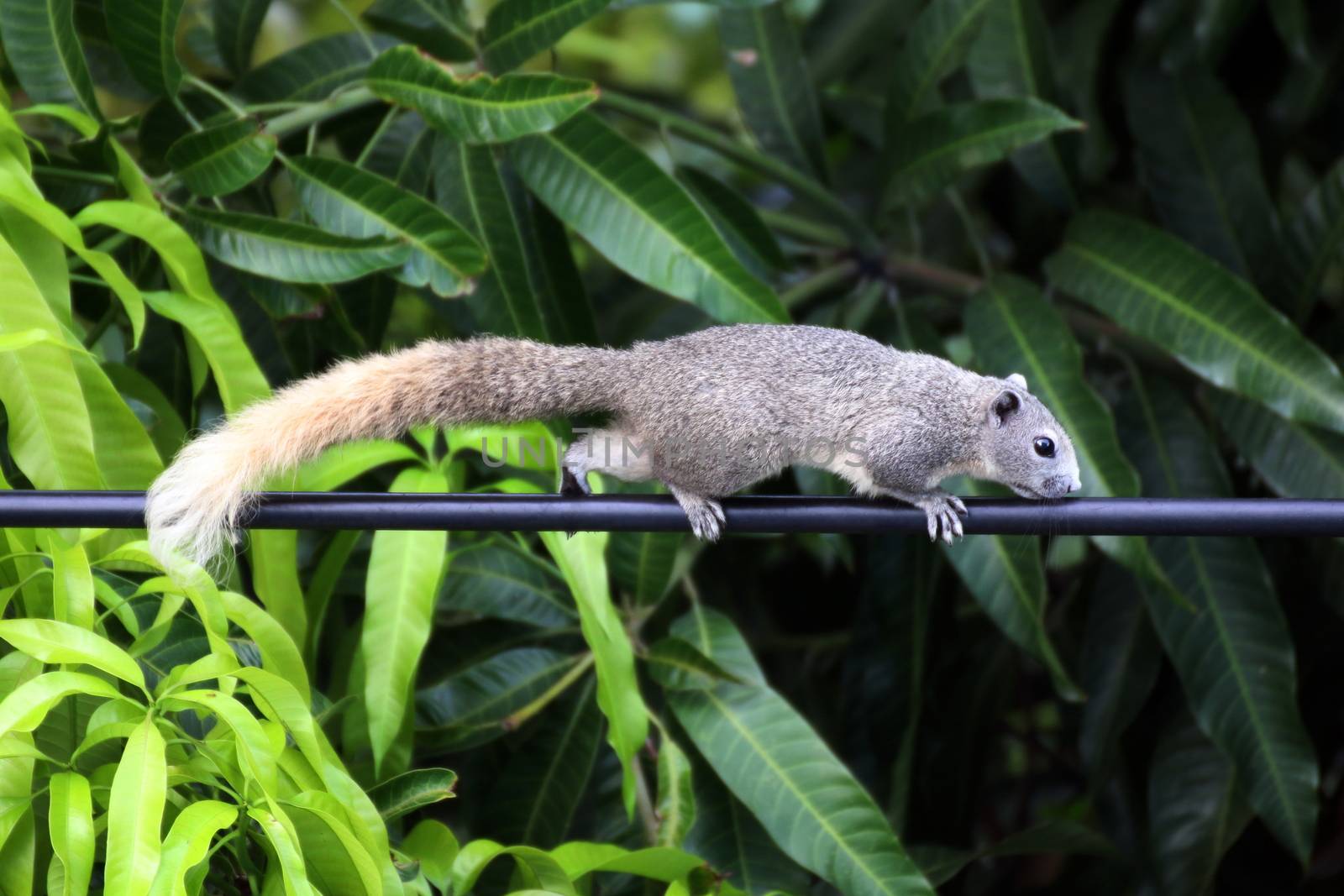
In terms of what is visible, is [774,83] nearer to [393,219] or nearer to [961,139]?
[961,139]

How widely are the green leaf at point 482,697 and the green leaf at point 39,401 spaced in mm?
720

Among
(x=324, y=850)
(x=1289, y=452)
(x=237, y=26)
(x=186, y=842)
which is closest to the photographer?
(x=186, y=842)

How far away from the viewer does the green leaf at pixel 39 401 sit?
5.33 ft

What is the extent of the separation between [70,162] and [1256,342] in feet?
6.87

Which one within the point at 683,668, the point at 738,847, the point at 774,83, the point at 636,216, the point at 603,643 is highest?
the point at 774,83

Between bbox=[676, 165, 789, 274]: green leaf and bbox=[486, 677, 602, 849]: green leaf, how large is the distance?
35.4 inches

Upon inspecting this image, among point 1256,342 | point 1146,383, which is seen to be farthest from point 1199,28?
point 1256,342

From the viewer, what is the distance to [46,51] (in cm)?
201

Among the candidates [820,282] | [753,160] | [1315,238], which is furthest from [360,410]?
[1315,238]

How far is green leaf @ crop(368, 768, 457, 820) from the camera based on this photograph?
166 cm

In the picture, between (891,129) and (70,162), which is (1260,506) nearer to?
(891,129)

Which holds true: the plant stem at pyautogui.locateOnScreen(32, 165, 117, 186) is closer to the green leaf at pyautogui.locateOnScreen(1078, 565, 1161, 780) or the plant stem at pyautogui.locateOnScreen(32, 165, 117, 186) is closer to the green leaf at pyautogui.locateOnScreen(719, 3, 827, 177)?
the green leaf at pyautogui.locateOnScreen(719, 3, 827, 177)

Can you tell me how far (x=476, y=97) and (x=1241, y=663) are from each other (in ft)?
5.84

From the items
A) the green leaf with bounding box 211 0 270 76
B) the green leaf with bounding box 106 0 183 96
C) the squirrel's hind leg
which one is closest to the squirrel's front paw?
the squirrel's hind leg
